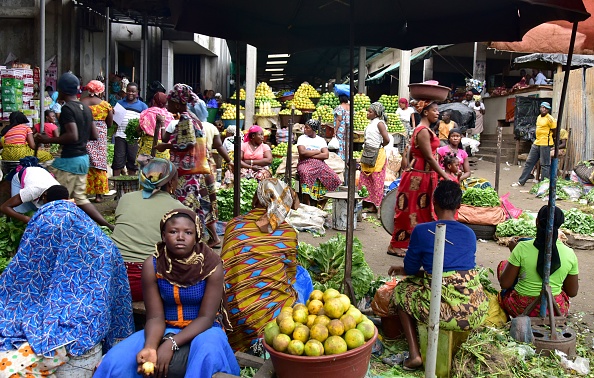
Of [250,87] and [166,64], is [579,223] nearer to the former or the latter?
[250,87]

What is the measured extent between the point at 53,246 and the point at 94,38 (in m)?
13.5

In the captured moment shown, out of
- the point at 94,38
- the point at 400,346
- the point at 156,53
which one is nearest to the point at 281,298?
the point at 400,346

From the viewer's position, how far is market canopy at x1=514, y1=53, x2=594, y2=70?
14789 mm

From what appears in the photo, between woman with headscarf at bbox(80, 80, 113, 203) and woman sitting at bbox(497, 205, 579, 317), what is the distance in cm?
560

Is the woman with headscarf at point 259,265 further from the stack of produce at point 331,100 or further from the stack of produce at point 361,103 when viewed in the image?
the stack of produce at point 331,100

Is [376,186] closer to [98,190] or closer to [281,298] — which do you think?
[98,190]

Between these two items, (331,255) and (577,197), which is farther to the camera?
(577,197)

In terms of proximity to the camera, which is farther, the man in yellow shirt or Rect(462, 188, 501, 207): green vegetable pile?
the man in yellow shirt

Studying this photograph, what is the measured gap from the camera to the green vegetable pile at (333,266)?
186 inches

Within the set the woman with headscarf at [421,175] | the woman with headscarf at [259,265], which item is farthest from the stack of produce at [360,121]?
the woman with headscarf at [259,265]

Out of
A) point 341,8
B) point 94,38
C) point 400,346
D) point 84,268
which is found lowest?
point 400,346

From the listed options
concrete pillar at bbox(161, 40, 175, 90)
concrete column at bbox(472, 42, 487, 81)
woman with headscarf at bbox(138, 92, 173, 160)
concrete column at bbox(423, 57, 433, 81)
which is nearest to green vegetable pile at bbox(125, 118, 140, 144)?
woman with headscarf at bbox(138, 92, 173, 160)

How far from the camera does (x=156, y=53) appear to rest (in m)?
18.9

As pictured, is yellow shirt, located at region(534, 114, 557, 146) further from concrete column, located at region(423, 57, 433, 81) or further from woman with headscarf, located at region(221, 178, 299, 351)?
concrete column, located at region(423, 57, 433, 81)
